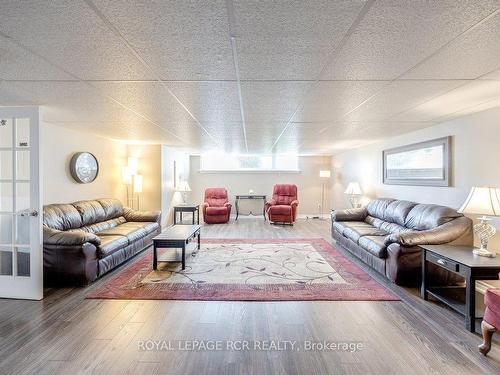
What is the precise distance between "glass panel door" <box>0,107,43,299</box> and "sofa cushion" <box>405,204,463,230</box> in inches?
189

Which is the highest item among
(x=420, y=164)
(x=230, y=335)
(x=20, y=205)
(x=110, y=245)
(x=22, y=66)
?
(x=22, y=66)

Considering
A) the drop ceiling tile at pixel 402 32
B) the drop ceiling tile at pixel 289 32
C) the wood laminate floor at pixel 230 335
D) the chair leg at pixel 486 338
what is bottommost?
the wood laminate floor at pixel 230 335

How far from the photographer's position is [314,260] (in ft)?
14.1

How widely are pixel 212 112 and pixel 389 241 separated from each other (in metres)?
2.76

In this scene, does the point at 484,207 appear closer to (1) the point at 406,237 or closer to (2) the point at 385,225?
(1) the point at 406,237

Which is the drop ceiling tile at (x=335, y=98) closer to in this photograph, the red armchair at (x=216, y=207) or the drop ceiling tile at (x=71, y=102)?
the drop ceiling tile at (x=71, y=102)

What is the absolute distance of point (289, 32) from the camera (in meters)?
1.56

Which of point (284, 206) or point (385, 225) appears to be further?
point (284, 206)

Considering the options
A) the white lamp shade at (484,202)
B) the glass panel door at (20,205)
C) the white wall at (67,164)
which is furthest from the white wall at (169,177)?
the white lamp shade at (484,202)

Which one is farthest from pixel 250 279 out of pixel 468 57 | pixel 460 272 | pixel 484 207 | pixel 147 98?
pixel 468 57

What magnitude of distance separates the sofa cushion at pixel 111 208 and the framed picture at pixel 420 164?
5439 millimetres

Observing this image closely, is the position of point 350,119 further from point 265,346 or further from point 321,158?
point 321,158

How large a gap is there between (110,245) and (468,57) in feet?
13.9

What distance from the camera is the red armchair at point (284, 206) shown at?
24.5ft
